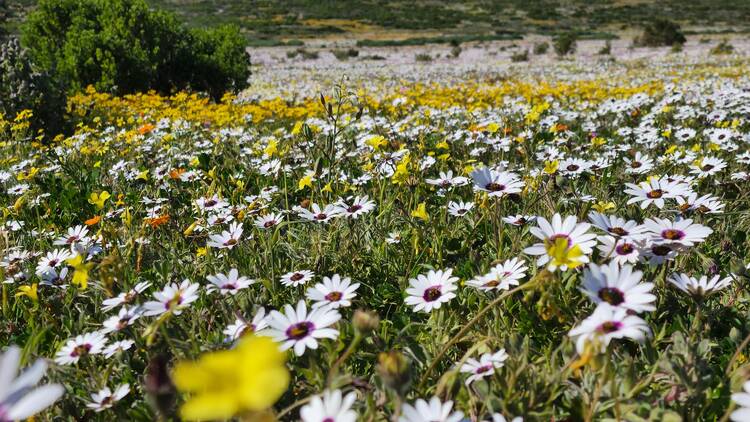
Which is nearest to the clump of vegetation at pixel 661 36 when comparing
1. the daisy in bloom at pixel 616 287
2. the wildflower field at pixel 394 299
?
the wildflower field at pixel 394 299

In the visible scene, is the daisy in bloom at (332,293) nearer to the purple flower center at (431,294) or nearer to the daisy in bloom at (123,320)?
the purple flower center at (431,294)

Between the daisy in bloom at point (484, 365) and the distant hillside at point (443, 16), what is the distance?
142ft

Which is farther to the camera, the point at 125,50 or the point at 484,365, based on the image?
the point at 125,50

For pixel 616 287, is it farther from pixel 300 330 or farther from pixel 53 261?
pixel 53 261

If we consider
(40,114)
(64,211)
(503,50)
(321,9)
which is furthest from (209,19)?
(64,211)

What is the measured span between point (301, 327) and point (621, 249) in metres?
0.95

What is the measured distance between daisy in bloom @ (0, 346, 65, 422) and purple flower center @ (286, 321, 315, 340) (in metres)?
0.63

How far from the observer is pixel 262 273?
84.6 inches

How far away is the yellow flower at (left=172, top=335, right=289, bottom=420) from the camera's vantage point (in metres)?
0.51

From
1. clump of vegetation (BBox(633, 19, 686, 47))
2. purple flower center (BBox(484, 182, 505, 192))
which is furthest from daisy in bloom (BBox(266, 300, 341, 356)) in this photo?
clump of vegetation (BBox(633, 19, 686, 47))

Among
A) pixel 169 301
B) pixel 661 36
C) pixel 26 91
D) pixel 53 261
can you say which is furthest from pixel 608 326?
pixel 661 36

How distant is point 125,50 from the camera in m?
10.1

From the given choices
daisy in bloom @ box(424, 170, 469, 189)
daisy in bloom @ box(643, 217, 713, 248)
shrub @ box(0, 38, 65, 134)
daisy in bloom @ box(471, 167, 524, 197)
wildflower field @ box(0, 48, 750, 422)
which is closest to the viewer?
wildflower field @ box(0, 48, 750, 422)

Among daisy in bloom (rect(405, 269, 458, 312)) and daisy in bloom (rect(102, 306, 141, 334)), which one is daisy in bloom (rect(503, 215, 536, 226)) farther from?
daisy in bloom (rect(102, 306, 141, 334))
